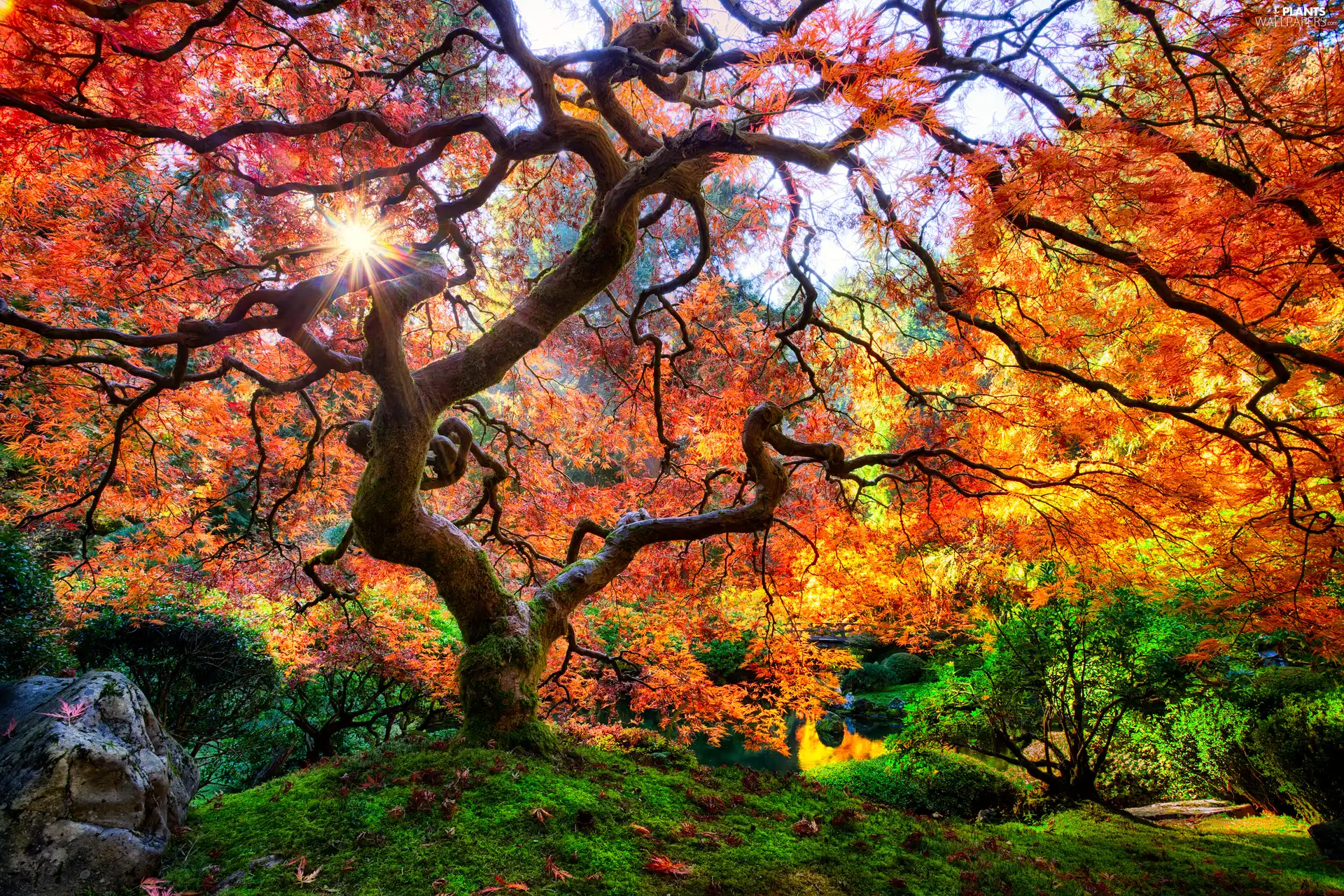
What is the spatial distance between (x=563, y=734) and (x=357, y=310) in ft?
14.3

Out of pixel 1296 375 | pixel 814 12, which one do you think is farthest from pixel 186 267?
pixel 1296 375

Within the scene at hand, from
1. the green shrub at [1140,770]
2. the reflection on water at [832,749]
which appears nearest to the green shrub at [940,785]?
the green shrub at [1140,770]

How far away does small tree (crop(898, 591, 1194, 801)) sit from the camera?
4973 millimetres

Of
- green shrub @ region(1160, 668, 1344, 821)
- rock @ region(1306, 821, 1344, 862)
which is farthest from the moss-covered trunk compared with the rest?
green shrub @ region(1160, 668, 1344, 821)

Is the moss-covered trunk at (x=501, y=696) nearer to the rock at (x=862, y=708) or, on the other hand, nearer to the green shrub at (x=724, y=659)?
the green shrub at (x=724, y=659)

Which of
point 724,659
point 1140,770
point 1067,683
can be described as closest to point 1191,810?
point 1140,770

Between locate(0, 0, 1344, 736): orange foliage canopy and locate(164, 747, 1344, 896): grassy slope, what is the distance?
0.77 meters

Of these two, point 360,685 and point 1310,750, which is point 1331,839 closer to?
point 1310,750

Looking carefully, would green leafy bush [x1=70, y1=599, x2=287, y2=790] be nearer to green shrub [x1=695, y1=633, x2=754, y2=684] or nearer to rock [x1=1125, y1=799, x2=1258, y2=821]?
green shrub [x1=695, y1=633, x2=754, y2=684]

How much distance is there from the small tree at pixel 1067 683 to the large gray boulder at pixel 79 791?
18.8 ft

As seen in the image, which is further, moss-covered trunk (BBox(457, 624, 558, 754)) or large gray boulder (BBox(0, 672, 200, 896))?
moss-covered trunk (BBox(457, 624, 558, 754))

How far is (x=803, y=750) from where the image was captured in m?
9.80

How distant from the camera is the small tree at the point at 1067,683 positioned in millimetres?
4973

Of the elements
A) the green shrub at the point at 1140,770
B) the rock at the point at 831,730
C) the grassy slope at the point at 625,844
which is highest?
the grassy slope at the point at 625,844
